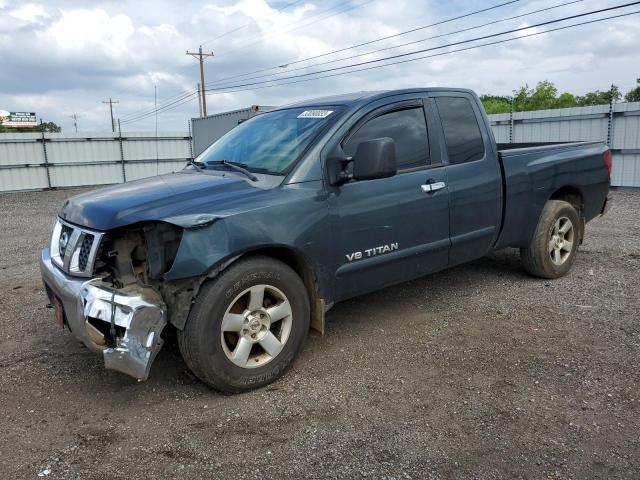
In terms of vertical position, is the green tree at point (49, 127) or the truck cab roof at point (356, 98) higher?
the green tree at point (49, 127)

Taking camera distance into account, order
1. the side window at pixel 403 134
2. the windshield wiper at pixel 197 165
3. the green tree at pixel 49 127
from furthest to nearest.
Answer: the green tree at pixel 49 127
the windshield wiper at pixel 197 165
the side window at pixel 403 134

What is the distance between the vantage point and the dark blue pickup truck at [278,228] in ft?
9.78

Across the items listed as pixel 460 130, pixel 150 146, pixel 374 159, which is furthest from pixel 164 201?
pixel 150 146

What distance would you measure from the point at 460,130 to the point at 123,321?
3.11m

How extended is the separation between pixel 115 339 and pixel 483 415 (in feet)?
6.97

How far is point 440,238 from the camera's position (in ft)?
13.6

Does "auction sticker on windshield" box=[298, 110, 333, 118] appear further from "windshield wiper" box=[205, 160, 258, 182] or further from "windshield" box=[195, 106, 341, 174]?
"windshield wiper" box=[205, 160, 258, 182]

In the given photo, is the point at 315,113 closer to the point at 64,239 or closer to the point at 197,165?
the point at 197,165

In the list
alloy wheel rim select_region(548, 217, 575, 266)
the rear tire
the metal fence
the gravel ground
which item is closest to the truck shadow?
A: the gravel ground

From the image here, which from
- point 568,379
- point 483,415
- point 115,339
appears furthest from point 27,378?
point 568,379

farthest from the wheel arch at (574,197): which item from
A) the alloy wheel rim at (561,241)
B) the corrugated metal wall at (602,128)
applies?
the corrugated metal wall at (602,128)

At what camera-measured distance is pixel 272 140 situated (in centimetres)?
397

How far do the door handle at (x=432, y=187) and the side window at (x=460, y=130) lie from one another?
285mm

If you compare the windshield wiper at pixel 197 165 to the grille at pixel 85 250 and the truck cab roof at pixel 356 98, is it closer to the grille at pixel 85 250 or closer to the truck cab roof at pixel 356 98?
the truck cab roof at pixel 356 98
